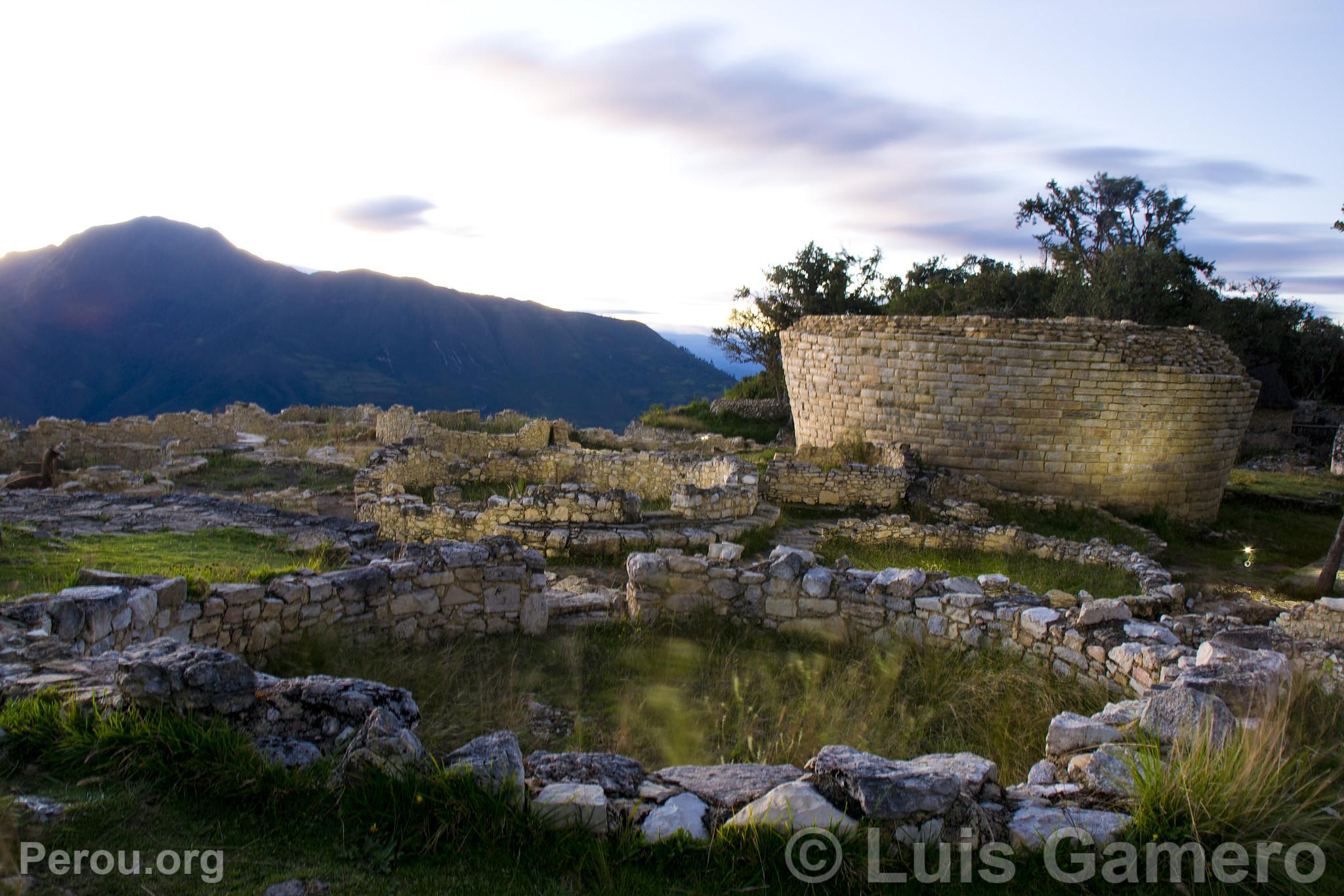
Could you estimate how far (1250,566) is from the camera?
41.9 feet

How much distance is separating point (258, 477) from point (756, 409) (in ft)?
66.9

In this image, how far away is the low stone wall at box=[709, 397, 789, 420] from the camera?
31.2 meters

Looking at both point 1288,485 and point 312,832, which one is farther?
point 1288,485

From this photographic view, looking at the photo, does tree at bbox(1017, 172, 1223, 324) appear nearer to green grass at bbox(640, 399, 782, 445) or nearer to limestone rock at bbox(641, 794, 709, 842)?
green grass at bbox(640, 399, 782, 445)

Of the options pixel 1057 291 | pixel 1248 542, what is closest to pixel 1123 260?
pixel 1057 291

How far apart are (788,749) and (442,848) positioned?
2316 millimetres

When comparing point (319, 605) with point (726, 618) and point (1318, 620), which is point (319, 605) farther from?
point (1318, 620)

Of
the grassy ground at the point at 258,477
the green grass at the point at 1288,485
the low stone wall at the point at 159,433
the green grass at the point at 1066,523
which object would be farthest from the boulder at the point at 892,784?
the low stone wall at the point at 159,433

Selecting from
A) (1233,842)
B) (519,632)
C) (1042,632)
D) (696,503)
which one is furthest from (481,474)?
(1233,842)

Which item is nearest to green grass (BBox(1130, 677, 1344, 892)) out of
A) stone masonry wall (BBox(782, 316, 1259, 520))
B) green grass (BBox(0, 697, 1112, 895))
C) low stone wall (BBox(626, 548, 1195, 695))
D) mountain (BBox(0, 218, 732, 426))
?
green grass (BBox(0, 697, 1112, 895))

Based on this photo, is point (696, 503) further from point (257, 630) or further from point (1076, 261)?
point (1076, 261)

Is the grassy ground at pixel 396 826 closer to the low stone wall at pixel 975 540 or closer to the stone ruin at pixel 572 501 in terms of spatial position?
the stone ruin at pixel 572 501

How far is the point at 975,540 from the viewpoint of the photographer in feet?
38.8

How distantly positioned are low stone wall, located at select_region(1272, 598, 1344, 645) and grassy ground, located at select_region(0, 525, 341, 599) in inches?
372
